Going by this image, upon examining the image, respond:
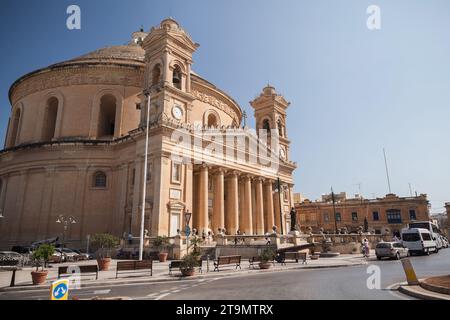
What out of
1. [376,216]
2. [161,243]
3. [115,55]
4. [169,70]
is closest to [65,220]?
[161,243]

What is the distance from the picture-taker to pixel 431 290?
8.74 meters

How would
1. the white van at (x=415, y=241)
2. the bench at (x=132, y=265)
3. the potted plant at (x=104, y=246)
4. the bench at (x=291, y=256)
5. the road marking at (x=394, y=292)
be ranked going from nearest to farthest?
the road marking at (x=394, y=292) < the bench at (x=132, y=265) < the potted plant at (x=104, y=246) < the bench at (x=291, y=256) < the white van at (x=415, y=241)

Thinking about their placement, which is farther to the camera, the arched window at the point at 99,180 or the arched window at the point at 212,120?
the arched window at the point at 212,120

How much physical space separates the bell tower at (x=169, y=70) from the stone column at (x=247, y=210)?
1159 cm

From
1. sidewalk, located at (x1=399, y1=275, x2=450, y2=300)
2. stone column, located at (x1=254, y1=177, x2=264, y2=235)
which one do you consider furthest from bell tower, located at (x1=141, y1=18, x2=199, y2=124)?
sidewalk, located at (x1=399, y1=275, x2=450, y2=300)

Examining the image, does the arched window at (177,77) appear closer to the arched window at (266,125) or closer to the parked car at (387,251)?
the arched window at (266,125)

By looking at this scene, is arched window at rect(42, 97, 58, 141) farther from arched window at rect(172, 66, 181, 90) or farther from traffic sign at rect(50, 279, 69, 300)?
traffic sign at rect(50, 279, 69, 300)

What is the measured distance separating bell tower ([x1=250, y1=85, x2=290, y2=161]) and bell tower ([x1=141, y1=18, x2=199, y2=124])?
1623 centimetres

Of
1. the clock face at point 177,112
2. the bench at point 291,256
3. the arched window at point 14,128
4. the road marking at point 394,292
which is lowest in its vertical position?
the road marking at point 394,292

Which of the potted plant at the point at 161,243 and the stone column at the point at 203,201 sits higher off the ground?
the stone column at the point at 203,201

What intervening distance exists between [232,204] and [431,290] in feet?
89.2

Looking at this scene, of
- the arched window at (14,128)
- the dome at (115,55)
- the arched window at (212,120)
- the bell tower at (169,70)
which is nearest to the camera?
the bell tower at (169,70)

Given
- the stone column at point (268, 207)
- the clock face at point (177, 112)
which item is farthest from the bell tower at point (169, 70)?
the stone column at point (268, 207)

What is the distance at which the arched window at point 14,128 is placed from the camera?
4069 cm
